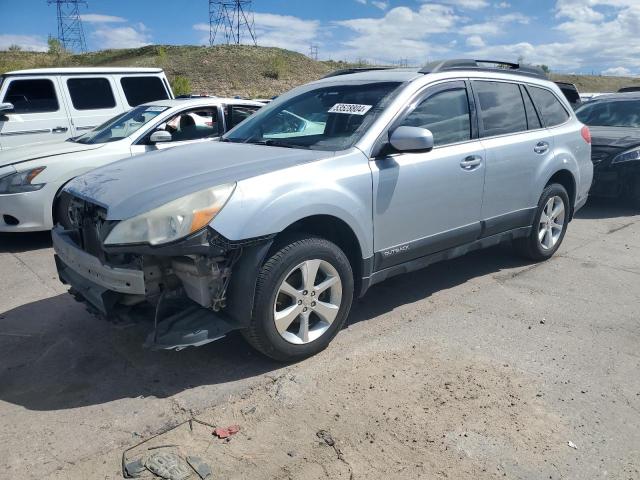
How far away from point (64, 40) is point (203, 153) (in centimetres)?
5597

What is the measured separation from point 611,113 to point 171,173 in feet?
27.0

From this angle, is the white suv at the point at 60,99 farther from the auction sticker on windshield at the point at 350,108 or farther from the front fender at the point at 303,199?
the front fender at the point at 303,199

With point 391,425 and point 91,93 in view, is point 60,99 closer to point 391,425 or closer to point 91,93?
point 91,93

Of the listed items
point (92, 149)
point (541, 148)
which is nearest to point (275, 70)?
point (92, 149)

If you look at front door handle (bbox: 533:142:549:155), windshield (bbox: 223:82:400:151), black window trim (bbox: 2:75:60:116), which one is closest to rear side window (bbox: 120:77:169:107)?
black window trim (bbox: 2:75:60:116)

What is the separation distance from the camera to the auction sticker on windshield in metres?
3.97

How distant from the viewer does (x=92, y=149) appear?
6410mm

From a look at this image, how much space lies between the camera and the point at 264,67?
3875 centimetres

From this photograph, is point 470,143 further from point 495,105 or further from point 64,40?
point 64,40

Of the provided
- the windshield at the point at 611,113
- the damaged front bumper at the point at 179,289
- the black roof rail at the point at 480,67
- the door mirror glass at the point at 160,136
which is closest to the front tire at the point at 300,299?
the damaged front bumper at the point at 179,289

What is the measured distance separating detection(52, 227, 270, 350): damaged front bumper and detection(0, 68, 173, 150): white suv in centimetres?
610

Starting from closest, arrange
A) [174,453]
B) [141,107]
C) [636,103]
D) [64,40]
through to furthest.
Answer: [174,453], [141,107], [636,103], [64,40]

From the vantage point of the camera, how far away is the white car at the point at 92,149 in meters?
5.96

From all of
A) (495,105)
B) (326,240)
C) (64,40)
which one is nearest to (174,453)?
(326,240)
